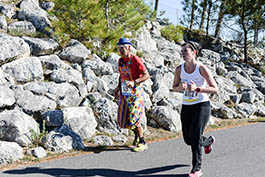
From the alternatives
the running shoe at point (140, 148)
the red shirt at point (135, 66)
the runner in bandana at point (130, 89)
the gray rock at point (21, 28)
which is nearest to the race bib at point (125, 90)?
the runner in bandana at point (130, 89)

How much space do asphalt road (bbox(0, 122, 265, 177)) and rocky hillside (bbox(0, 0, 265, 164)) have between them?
523 mm

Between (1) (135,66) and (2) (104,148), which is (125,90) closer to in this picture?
(1) (135,66)

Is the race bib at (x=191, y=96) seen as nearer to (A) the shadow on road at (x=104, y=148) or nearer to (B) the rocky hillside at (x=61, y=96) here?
(A) the shadow on road at (x=104, y=148)

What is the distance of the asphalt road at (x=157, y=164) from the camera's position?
4000 mm

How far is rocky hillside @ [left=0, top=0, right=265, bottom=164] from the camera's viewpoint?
4.95 m


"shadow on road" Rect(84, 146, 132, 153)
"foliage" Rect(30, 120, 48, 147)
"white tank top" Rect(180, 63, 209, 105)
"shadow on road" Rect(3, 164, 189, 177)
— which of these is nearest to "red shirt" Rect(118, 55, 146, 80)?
"white tank top" Rect(180, 63, 209, 105)

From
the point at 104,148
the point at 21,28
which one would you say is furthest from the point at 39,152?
the point at 21,28

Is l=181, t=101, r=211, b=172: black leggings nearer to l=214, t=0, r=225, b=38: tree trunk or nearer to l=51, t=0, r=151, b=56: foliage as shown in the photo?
l=51, t=0, r=151, b=56: foliage

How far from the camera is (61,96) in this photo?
642cm

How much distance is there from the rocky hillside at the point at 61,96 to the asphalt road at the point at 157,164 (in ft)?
1.72

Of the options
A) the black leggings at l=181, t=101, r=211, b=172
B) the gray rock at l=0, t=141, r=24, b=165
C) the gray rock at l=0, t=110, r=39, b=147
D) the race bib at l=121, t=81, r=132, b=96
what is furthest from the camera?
the race bib at l=121, t=81, r=132, b=96

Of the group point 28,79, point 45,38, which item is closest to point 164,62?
point 45,38

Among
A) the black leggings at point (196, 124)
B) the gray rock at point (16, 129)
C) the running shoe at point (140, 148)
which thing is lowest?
the running shoe at point (140, 148)

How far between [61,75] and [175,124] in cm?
318
